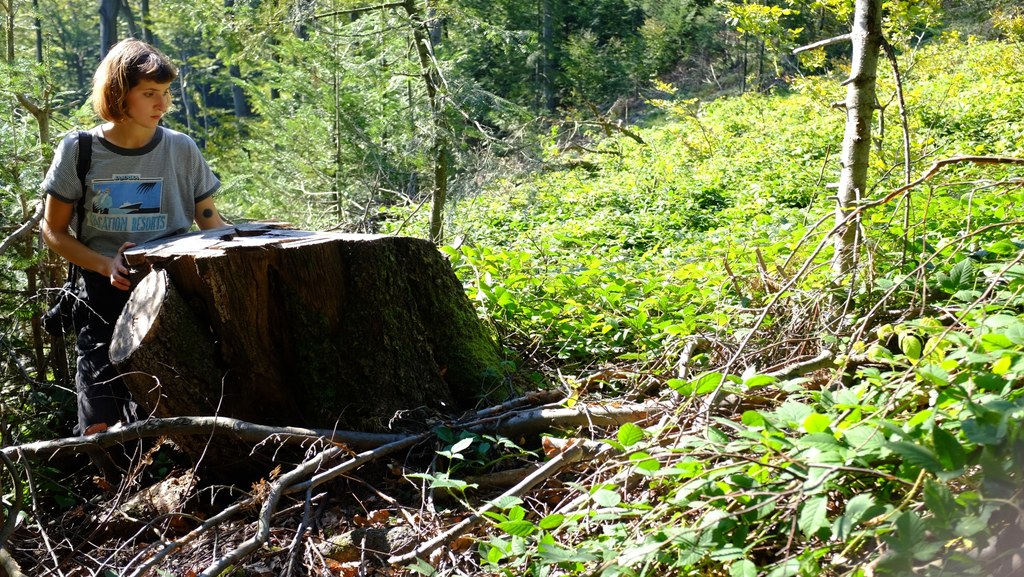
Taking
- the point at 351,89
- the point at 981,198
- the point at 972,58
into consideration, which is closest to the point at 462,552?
the point at 981,198

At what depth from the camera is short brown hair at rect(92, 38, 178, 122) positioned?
3084mm

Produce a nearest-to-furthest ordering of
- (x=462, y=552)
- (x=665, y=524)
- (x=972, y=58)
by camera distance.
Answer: (x=665, y=524) < (x=462, y=552) < (x=972, y=58)

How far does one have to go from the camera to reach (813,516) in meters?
1.68

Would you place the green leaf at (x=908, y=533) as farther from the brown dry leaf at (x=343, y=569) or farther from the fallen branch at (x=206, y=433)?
the fallen branch at (x=206, y=433)

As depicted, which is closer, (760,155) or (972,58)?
(760,155)

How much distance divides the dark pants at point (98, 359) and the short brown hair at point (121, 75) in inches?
26.7

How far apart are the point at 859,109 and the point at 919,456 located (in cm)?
234

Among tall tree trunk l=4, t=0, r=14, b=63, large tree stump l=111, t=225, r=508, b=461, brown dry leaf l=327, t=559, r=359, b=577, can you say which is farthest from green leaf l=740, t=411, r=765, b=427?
tall tree trunk l=4, t=0, r=14, b=63

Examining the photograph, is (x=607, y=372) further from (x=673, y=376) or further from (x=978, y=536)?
(x=978, y=536)

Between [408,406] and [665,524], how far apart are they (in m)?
1.38

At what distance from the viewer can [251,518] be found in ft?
9.31

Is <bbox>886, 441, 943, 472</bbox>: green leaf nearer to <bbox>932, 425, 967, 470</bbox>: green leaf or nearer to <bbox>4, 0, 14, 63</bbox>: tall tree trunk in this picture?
<bbox>932, 425, 967, 470</bbox>: green leaf

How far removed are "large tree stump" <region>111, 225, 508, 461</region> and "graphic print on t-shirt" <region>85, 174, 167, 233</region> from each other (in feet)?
0.80

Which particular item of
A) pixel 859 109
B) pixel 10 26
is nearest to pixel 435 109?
pixel 10 26
